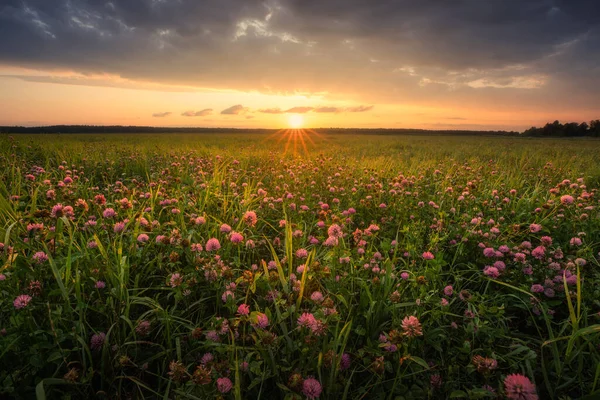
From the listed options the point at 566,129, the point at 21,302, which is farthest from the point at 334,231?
the point at 566,129

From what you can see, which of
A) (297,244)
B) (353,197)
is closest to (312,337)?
(297,244)

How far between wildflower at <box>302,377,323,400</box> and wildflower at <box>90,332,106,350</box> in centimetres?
114

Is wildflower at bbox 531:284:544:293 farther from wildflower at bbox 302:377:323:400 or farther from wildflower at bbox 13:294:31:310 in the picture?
wildflower at bbox 13:294:31:310

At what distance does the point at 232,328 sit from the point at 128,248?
53.3 inches

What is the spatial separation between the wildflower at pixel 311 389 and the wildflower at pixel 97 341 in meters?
1.14

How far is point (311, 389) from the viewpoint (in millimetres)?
1303

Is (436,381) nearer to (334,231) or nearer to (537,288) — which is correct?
(334,231)

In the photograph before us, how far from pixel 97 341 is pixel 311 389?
1.21 m

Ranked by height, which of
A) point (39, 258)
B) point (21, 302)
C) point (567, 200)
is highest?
point (567, 200)

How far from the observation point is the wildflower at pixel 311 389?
1287 millimetres

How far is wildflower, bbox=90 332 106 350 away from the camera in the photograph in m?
1.63

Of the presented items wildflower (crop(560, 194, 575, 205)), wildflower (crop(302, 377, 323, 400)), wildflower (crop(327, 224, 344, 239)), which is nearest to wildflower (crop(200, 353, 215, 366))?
wildflower (crop(302, 377, 323, 400))

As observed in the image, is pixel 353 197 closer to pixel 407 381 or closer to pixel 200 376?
pixel 407 381

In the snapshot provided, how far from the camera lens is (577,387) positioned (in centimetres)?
155
